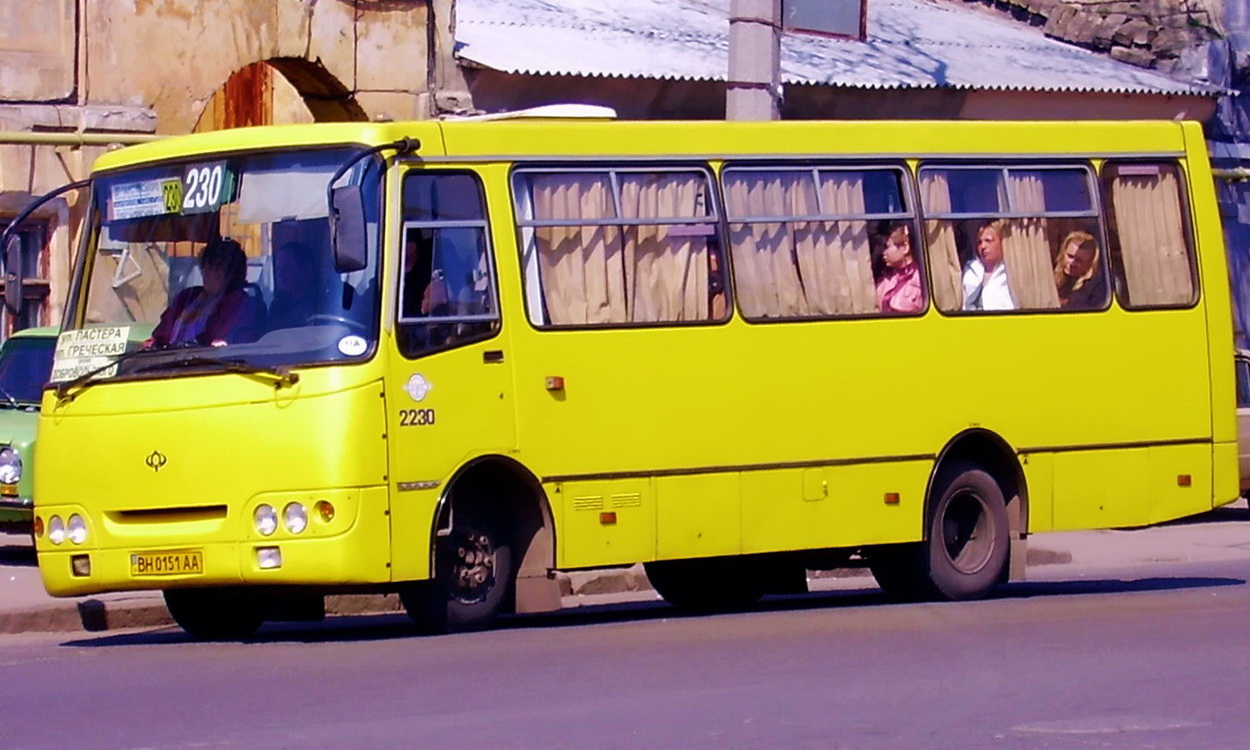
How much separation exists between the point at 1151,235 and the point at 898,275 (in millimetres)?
2051

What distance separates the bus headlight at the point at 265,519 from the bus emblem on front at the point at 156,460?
0.54 m

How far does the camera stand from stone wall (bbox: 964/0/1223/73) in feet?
94.6

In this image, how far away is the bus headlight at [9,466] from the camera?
15891mm

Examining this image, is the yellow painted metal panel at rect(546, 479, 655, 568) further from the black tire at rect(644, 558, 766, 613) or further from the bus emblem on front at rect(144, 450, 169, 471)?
the bus emblem on front at rect(144, 450, 169, 471)

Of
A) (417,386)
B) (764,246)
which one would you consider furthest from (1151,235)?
(417,386)

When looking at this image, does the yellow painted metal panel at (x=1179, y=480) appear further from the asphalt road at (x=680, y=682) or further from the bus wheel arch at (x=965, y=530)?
the asphalt road at (x=680, y=682)

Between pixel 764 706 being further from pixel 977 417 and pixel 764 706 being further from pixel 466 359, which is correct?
pixel 977 417

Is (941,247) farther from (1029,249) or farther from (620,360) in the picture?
(620,360)

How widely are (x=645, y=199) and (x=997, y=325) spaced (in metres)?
2.46

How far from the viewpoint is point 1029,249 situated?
14.0 meters

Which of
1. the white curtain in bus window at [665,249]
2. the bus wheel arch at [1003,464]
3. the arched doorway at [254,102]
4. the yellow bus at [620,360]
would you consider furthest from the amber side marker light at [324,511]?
the arched doorway at [254,102]

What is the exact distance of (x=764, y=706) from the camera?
28.7 ft

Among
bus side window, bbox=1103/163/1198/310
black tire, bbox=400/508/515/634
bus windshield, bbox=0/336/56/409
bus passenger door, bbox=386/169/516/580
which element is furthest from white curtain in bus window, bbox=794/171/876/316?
bus windshield, bbox=0/336/56/409

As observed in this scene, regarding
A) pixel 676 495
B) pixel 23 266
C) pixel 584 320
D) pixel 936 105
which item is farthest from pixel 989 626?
pixel 936 105
